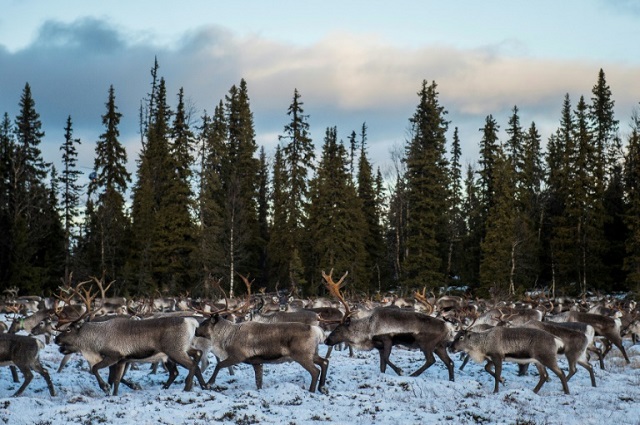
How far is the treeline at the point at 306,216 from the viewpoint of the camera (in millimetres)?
39469

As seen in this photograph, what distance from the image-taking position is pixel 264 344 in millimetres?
11664

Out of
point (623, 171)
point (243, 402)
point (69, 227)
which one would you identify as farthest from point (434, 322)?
point (623, 171)

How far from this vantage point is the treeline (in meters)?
39.5

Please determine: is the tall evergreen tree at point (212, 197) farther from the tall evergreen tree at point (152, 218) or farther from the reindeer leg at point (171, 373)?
the reindeer leg at point (171, 373)

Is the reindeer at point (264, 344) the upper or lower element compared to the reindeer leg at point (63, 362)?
upper

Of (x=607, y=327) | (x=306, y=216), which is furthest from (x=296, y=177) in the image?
(x=607, y=327)

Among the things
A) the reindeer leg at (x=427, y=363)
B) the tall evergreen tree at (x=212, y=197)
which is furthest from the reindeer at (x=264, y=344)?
the tall evergreen tree at (x=212, y=197)

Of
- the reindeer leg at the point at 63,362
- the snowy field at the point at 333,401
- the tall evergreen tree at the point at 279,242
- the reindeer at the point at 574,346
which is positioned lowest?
the snowy field at the point at 333,401

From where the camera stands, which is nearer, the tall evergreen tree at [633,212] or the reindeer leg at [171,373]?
the reindeer leg at [171,373]

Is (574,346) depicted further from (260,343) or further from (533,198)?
(533,198)

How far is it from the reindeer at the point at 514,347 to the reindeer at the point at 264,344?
3119 millimetres

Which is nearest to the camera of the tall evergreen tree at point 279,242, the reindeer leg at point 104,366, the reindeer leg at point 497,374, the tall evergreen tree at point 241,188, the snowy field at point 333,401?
the snowy field at point 333,401

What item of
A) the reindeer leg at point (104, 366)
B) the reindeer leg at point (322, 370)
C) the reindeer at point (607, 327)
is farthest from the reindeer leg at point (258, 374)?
the reindeer at point (607, 327)

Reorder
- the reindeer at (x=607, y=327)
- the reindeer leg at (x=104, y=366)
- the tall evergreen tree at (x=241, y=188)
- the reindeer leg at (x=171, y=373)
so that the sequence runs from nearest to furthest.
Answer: the reindeer leg at (x=104, y=366)
the reindeer leg at (x=171, y=373)
the reindeer at (x=607, y=327)
the tall evergreen tree at (x=241, y=188)
